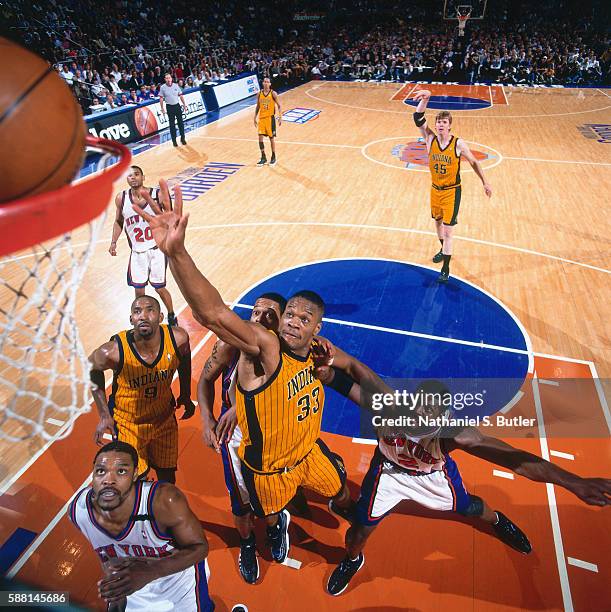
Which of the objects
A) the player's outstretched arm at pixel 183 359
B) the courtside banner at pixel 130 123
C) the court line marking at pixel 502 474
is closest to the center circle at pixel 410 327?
the court line marking at pixel 502 474

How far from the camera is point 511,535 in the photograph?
3338 millimetres

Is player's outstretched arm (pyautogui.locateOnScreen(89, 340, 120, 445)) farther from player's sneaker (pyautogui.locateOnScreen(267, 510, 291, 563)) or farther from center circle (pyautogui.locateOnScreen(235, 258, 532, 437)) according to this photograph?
center circle (pyautogui.locateOnScreen(235, 258, 532, 437))

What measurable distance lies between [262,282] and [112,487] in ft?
15.2

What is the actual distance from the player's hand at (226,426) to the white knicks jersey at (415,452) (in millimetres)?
976

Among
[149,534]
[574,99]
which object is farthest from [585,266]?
[574,99]

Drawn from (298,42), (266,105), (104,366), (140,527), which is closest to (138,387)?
(104,366)

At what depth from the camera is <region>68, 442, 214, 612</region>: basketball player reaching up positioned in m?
2.30

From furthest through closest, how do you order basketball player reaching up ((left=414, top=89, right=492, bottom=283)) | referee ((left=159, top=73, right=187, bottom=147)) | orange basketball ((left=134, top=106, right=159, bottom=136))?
orange basketball ((left=134, top=106, right=159, bottom=136)) < referee ((left=159, top=73, right=187, bottom=147)) < basketball player reaching up ((left=414, top=89, right=492, bottom=283))

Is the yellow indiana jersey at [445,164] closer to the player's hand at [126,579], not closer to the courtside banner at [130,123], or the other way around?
the player's hand at [126,579]

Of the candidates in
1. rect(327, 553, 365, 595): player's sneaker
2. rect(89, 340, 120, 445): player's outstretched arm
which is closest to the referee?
rect(89, 340, 120, 445): player's outstretched arm

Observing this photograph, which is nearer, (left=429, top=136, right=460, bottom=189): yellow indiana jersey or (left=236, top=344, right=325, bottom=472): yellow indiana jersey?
(left=236, top=344, right=325, bottom=472): yellow indiana jersey

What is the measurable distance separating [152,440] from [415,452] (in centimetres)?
180

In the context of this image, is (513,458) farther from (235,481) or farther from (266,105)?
(266,105)

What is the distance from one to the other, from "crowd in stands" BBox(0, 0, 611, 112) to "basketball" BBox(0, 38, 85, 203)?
1510 centimetres
